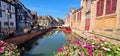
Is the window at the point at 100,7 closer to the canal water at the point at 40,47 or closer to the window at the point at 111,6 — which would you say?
the window at the point at 111,6

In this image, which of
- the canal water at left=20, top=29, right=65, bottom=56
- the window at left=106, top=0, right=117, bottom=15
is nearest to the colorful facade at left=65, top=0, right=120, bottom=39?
the window at left=106, top=0, right=117, bottom=15

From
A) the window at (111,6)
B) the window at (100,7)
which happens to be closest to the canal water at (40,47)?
the window at (100,7)

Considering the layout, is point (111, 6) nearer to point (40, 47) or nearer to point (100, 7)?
point (100, 7)

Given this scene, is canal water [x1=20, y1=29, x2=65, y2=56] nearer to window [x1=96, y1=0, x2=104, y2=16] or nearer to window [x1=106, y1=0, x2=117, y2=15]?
window [x1=96, y1=0, x2=104, y2=16]

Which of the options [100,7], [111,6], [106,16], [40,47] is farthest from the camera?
[40,47]

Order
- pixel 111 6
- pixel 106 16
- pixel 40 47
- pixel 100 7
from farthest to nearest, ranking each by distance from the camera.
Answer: pixel 40 47 → pixel 100 7 → pixel 106 16 → pixel 111 6

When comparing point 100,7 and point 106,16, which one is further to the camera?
point 100,7

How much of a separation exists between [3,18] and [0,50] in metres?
27.9

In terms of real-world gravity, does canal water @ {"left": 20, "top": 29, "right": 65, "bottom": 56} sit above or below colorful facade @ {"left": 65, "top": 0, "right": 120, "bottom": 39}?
below

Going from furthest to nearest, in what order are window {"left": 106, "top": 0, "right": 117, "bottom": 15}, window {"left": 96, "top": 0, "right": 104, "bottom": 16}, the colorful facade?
window {"left": 96, "top": 0, "right": 104, "bottom": 16} → window {"left": 106, "top": 0, "right": 117, "bottom": 15} → the colorful facade

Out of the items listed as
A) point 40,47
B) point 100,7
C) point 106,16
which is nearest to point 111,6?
point 106,16

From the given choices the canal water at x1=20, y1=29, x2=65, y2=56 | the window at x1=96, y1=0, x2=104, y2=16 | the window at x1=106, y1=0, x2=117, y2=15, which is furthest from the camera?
the window at x1=96, y1=0, x2=104, y2=16

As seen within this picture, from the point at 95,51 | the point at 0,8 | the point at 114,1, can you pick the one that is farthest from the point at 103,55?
the point at 0,8

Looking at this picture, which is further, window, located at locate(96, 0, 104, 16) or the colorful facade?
window, located at locate(96, 0, 104, 16)
